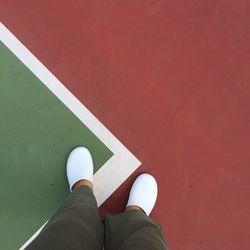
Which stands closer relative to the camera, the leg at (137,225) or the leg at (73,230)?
the leg at (73,230)

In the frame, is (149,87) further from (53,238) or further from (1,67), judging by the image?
(53,238)

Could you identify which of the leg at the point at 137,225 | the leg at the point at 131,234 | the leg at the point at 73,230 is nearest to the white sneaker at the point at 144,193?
the leg at the point at 137,225

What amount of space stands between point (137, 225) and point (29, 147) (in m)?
0.68

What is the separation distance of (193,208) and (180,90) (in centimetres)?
59

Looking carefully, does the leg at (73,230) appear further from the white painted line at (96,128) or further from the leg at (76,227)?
the white painted line at (96,128)

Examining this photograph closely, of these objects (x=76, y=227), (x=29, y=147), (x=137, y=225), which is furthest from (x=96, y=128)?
(x=76, y=227)

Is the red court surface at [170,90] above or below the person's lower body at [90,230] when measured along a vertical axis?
above

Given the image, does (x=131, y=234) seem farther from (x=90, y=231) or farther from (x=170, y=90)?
(x=170, y=90)

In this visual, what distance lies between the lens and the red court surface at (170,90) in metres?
1.71

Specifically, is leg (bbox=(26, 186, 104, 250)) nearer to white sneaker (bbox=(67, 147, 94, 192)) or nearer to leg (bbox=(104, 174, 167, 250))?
leg (bbox=(104, 174, 167, 250))

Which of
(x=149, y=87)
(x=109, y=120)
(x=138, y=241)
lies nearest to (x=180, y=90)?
(x=149, y=87)

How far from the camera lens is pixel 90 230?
1172 mm

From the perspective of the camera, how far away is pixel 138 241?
1152 mm

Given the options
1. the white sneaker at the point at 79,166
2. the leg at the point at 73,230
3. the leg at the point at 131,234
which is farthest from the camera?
the white sneaker at the point at 79,166
